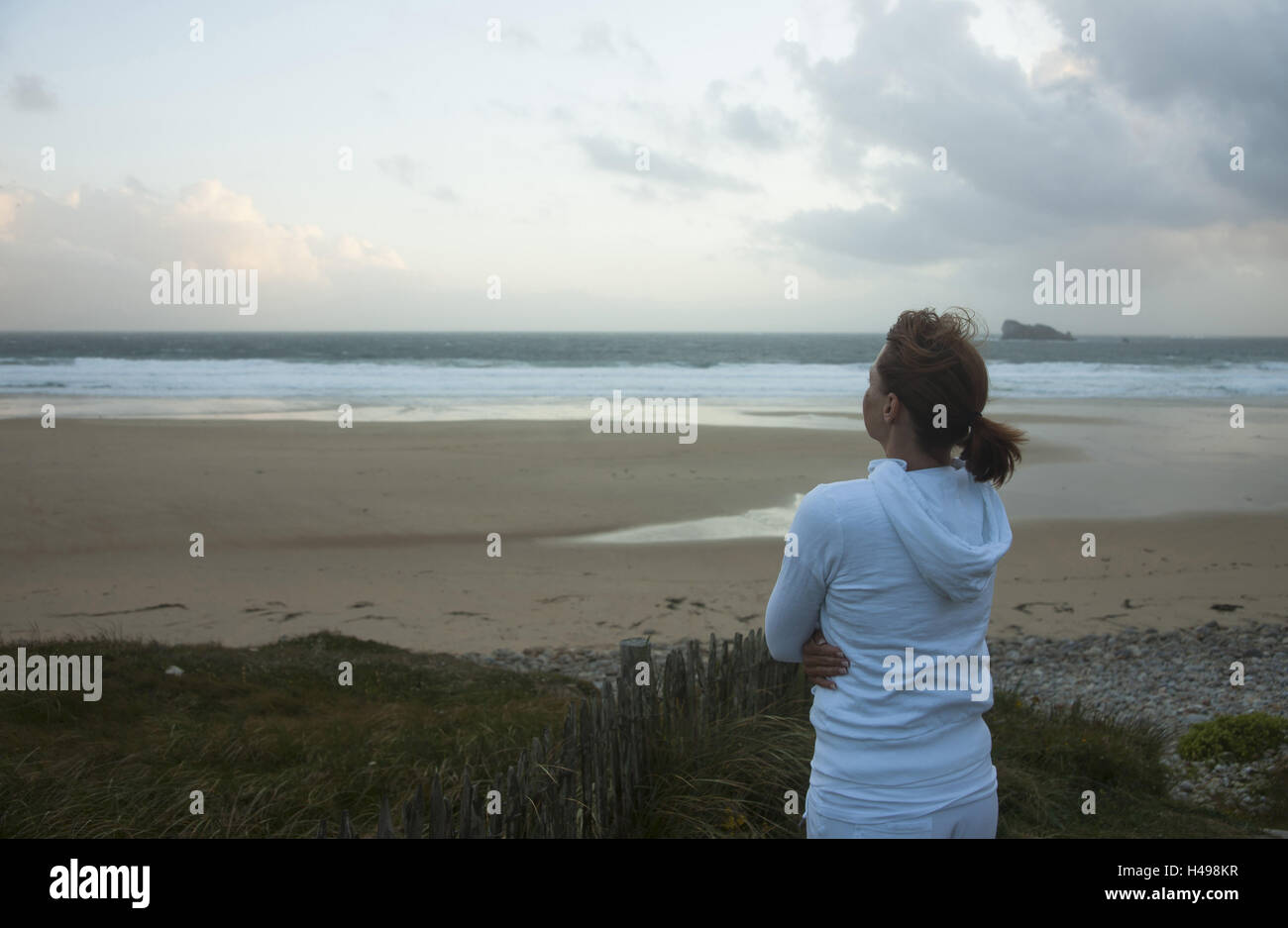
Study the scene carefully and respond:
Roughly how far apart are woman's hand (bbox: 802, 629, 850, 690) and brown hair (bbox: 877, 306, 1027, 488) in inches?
19.7

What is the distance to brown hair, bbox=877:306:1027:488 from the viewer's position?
1944mm

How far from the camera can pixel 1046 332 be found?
113 meters

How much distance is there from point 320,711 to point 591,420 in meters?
19.6

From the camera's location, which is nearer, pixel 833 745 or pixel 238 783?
pixel 833 745

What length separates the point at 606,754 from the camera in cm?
346

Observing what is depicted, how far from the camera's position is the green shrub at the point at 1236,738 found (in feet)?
18.5

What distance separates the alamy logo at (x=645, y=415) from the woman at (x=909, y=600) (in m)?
18.5

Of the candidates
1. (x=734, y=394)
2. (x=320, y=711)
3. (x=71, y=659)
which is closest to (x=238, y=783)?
(x=320, y=711)

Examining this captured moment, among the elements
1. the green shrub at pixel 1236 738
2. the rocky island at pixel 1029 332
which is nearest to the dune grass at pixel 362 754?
the green shrub at pixel 1236 738

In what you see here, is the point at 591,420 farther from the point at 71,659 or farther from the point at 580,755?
the point at 580,755

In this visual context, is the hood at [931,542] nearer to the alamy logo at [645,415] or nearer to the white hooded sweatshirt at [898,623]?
the white hooded sweatshirt at [898,623]

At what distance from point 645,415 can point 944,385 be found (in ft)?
85.4
